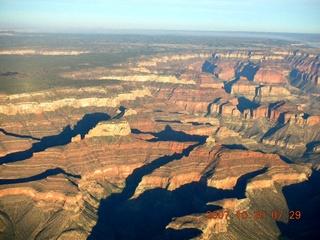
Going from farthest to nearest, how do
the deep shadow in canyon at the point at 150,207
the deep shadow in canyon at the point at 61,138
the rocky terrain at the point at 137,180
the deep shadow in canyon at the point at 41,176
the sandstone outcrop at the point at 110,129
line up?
the sandstone outcrop at the point at 110,129
the deep shadow in canyon at the point at 61,138
the deep shadow in canyon at the point at 41,176
the deep shadow in canyon at the point at 150,207
the rocky terrain at the point at 137,180

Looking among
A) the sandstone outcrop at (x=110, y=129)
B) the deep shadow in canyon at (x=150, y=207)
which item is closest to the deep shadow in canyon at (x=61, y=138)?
the sandstone outcrop at (x=110, y=129)

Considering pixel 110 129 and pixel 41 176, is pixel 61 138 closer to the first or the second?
pixel 110 129

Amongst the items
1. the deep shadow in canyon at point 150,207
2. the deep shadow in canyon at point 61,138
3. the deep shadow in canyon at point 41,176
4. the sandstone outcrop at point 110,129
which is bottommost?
the deep shadow in canyon at point 150,207

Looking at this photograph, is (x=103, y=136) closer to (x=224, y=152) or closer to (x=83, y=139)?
(x=83, y=139)

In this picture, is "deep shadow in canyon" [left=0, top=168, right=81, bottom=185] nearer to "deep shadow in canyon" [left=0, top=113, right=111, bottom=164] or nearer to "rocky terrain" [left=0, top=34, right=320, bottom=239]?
"rocky terrain" [left=0, top=34, right=320, bottom=239]

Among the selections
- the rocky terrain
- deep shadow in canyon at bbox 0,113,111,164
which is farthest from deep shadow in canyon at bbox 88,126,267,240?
deep shadow in canyon at bbox 0,113,111,164

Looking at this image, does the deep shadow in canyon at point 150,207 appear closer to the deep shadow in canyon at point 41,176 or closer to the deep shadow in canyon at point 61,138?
the deep shadow in canyon at point 41,176

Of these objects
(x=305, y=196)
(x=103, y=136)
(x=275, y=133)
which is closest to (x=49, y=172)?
(x=103, y=136)
